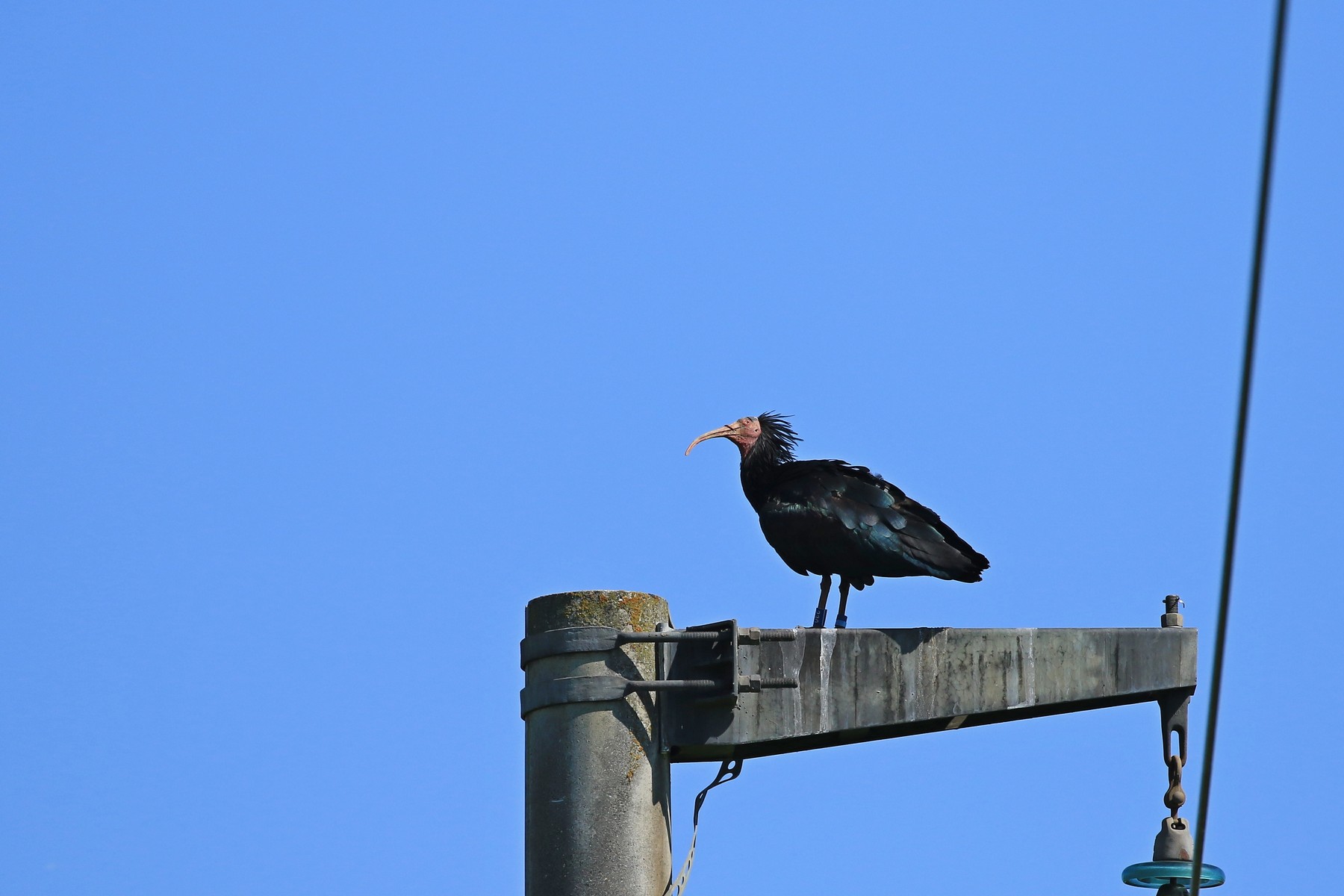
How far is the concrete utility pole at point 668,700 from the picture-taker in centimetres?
484

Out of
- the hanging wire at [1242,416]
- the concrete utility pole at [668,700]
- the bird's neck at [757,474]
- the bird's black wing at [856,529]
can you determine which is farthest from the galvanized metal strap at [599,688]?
the bird's neck at [757,474]

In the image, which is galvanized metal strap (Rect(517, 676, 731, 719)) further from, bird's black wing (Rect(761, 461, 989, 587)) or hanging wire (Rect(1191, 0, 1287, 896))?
bird's black wing (Rect(761, 461, 989, 587))

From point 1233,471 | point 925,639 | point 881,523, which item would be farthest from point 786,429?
point 1233,471

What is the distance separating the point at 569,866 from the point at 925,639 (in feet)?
4.15

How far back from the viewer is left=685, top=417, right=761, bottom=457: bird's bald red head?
10.5 metres

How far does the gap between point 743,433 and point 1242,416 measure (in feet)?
24.3

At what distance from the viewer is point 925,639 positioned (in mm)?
5379

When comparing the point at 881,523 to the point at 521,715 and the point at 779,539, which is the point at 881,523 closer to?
the point at 779,539

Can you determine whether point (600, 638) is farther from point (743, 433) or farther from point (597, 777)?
point (743, 433)

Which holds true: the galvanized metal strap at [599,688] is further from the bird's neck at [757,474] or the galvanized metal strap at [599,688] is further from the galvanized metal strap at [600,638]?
the bird's neck at [757,474]

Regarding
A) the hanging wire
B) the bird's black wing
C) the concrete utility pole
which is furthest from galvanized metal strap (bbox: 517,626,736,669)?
the bird's black wing

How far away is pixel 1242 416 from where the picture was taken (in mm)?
3303

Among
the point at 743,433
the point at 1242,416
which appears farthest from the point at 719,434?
the point at 1242,416

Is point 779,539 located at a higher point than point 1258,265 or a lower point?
higher
